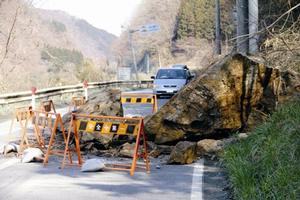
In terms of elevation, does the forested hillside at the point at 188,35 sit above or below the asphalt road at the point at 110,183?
above

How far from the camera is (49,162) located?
954 centimetres

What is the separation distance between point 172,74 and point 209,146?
20299 mm

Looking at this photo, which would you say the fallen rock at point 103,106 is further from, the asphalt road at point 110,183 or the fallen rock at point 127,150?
the asphalt road at point 110,183

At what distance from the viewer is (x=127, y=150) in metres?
10.5

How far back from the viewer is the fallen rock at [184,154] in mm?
9383

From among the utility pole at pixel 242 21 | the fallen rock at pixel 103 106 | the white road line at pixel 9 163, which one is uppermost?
the utility pole at pixel 242 21

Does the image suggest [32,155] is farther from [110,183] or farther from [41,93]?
[41,93]

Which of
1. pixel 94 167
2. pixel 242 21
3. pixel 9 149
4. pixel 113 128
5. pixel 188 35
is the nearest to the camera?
pixel 94 167

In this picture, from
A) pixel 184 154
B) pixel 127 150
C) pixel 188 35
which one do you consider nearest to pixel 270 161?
pixel 184 154

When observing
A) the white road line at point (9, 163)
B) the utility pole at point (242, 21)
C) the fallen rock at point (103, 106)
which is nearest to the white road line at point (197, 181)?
the fallen rock at point (103, 106)

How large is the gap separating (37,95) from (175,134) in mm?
13580

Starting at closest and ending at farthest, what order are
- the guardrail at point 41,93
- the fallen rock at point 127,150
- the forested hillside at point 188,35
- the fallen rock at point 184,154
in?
the fallen rock at point 184,154 < the fallen rock at point 127,150 < the forested hillside at point 188,35 < the guardrail at point 41,93

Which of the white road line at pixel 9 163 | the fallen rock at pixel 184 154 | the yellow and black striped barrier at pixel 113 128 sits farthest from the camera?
the fallen rock at pixel 184 154

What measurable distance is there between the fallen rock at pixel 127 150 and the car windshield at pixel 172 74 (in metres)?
19.1
